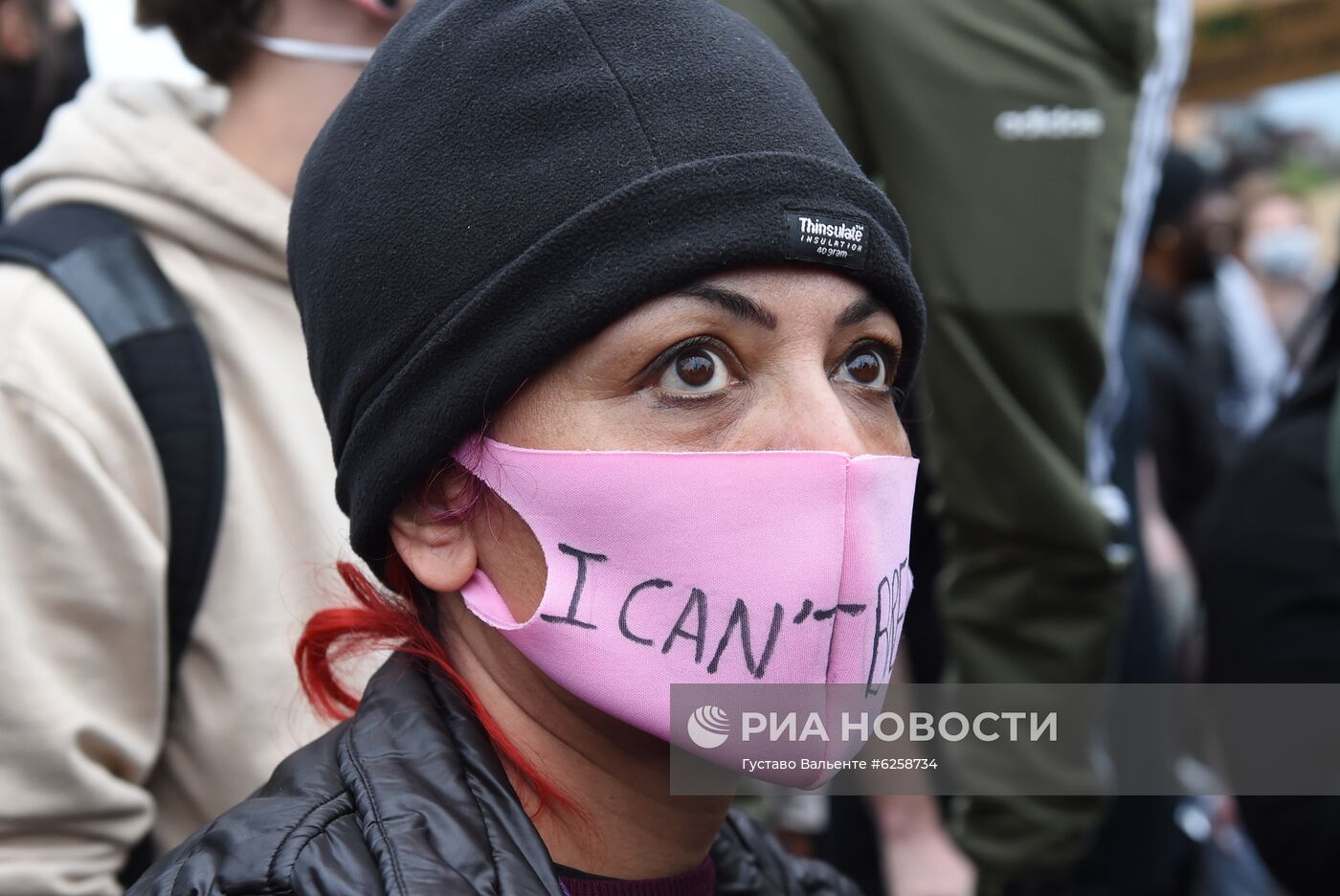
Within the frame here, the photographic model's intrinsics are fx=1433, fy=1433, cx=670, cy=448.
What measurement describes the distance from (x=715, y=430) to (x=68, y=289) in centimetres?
111

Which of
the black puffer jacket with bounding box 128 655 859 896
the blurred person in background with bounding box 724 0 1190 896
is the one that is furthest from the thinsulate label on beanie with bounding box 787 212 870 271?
the blurred person in background with bounding box 724 0 1190 896

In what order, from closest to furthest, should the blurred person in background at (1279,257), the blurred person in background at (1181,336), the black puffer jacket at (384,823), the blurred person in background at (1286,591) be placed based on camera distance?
1. the black puffer jacket at (384,823)
2. the blurred person in background at (1286,591)
3. the blurred person in background at (1181,336)
4. the blurred person in background at (1279,257)

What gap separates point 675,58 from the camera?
5.53ft

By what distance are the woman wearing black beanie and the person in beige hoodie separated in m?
0.55

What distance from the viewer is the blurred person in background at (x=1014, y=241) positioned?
2889 millimetres

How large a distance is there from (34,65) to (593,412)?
226 centimetres

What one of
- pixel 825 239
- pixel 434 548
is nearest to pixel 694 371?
pixel 825 239

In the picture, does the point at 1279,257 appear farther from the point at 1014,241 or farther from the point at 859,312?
the point at 859,312

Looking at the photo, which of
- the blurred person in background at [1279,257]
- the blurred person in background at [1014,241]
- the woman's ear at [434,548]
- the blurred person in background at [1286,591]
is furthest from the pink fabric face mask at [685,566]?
the blurred person in background at [1279,257]

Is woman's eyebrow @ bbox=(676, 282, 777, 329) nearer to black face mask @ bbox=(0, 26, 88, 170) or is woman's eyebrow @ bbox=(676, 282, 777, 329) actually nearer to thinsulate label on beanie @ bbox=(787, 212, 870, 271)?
thinsulate label on beanie @ bbox=(787, 212, 870, 271)

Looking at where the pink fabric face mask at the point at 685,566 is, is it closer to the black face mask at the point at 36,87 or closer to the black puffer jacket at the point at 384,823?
the black puffer jacket at the point at 384,823

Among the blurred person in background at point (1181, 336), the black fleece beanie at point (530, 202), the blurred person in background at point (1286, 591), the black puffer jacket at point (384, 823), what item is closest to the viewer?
the black puffer jacket at point (384, 823)

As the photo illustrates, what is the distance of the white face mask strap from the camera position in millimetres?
2582

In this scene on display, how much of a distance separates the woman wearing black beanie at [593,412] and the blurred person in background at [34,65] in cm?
186
